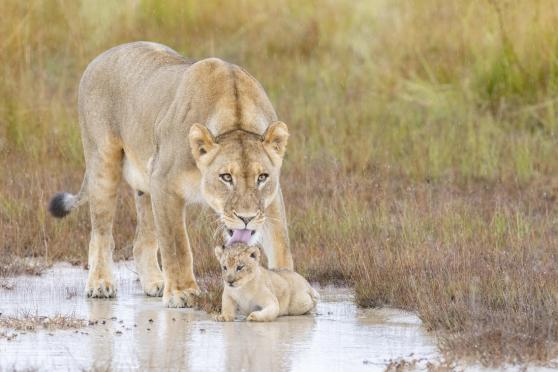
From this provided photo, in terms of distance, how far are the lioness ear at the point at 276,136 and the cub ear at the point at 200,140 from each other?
0.95ft

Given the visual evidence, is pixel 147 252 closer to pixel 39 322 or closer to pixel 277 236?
pixel 277 236

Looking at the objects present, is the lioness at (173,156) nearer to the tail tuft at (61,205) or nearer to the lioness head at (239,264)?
the tail tuft at (61,205)

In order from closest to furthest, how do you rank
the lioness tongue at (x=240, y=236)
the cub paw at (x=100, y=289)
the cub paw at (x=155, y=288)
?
the lioness tongue at (x=240, y=236) → the cub paw at (x=100, y=289) → the cub paw at (x=155, y=288)

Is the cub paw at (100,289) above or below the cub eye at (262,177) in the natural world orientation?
below

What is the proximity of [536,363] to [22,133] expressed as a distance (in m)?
7.38

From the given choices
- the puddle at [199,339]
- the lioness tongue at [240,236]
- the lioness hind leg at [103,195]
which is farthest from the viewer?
the lioness hind leg at [103,195]

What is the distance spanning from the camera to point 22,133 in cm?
1228

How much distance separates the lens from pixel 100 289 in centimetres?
802

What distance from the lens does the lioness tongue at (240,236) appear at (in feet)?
23.5

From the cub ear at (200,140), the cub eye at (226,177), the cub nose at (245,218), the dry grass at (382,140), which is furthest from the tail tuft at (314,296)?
the cub ear at (200,140)

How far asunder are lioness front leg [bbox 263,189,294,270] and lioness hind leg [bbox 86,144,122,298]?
1227 millimetres

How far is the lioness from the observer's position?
284 inches

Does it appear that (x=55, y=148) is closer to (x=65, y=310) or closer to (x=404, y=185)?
(x=404, y=185)

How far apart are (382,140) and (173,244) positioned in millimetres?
5370
